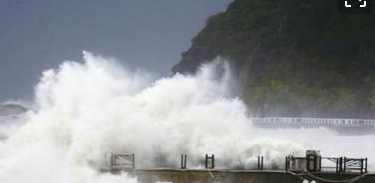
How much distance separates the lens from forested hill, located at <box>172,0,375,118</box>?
389ft

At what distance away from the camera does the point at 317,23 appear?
136 m

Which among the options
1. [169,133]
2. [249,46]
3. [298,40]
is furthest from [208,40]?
[169,133]

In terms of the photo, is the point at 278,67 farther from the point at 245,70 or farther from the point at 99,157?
the point at 99,157

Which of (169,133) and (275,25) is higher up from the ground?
(275,25)

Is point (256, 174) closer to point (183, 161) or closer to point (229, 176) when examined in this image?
point (229, 176)

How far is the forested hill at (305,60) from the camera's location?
118688 millimetres

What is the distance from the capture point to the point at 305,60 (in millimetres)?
128875

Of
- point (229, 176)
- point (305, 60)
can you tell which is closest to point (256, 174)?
point (229, 176)

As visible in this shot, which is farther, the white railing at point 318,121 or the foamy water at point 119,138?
the white railing at point 318,121

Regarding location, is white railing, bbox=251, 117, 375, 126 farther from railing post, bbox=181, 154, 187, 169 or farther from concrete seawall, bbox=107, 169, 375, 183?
concrete seawall, bbox=107, 169, 375, 183

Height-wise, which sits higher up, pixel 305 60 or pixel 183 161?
pixel 305 60

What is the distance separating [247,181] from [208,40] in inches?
5391

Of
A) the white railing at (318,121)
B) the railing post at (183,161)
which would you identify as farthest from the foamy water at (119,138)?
the white railing at (318,121)

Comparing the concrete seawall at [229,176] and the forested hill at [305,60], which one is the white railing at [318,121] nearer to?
the forested hill at [305,60]
